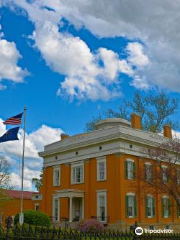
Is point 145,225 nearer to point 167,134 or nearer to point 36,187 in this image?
point 167,134

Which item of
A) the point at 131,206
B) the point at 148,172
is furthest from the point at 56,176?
the point at 148,172

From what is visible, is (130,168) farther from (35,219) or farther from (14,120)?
(14,120)

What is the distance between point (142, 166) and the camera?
34.5 m

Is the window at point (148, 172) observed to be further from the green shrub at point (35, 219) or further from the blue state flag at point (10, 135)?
the blue state flag at point (10, 135)

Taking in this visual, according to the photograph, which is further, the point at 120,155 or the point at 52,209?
the point at 52,209

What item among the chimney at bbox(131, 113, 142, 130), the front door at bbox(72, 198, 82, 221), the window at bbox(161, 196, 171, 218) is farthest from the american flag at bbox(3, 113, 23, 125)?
the window at bbox(161, 196, 171, 218)

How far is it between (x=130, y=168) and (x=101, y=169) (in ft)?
9.15

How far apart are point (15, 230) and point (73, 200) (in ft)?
90.6

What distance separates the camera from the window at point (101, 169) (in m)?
34.1

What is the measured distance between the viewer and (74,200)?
36562 millimetres

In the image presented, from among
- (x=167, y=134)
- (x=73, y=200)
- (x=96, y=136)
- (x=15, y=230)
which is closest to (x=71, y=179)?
(x=73, y=200)

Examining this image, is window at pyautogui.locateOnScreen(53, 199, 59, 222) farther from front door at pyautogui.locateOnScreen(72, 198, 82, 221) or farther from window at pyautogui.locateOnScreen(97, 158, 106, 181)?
window at pyautogui.locateOnScreen(97, 158, 106, 181)

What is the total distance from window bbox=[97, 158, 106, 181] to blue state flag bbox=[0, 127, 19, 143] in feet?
33.7

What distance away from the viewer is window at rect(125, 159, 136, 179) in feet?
109
